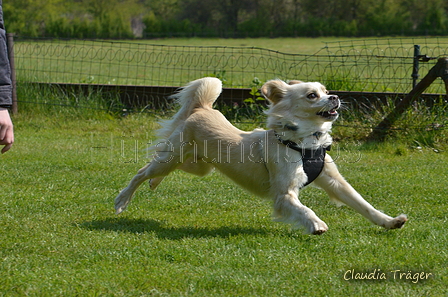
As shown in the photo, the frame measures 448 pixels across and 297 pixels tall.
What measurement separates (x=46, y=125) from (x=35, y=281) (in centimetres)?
656

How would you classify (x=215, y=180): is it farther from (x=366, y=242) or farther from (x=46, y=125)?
(x=46, y=125)

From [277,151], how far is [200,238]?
934 mm

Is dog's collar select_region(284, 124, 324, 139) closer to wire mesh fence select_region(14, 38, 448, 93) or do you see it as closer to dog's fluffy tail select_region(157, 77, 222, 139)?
dog's fluffy tail select_region(157, 77, 222, 139)

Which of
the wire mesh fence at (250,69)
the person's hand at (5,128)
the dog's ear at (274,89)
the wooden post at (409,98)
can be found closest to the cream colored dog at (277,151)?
the dog's ear at (274,89)

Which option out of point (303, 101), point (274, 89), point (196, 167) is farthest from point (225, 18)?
point (303, 101)

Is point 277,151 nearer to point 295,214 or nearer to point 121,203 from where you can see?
point 295,214

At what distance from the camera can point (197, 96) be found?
16.2ft

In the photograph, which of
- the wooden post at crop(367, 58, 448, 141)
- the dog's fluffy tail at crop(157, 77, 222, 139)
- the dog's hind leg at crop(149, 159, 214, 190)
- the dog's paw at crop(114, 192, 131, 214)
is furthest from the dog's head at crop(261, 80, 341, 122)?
the wooden post at crop(367, 58, 448, 141)

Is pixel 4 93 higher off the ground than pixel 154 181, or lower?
higher

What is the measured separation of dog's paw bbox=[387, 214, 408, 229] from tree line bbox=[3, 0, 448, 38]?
39.6 m

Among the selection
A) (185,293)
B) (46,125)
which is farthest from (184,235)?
(46,125)

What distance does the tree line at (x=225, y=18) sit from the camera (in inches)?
1758

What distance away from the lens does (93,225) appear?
4.40 meters

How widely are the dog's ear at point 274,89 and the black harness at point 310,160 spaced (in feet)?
1.48
